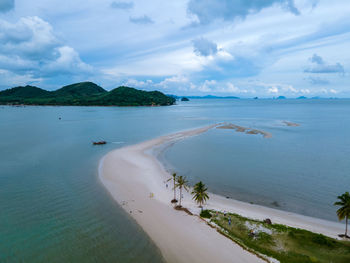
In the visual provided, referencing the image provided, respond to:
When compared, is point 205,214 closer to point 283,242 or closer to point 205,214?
point 205,214

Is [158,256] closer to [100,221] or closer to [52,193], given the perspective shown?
[100,221]

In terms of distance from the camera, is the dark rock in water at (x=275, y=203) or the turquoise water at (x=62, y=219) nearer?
the turquoise water at (x=62, y=219)

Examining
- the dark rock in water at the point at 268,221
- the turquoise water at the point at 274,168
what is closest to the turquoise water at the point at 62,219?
the dark rock in water at the point at 268,221

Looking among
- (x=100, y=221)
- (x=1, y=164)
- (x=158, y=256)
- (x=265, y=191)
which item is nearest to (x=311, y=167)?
(x=265, y=191)

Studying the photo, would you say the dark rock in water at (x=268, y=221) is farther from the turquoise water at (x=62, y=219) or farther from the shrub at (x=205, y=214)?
the turquoise water at (x=62, y=219)

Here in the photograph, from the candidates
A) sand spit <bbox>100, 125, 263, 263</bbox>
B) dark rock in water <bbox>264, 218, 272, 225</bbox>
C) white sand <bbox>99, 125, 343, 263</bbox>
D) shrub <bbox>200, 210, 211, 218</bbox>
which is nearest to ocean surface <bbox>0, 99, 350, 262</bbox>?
sand spit <bbox>100, 125, 263, 263</bbox>
